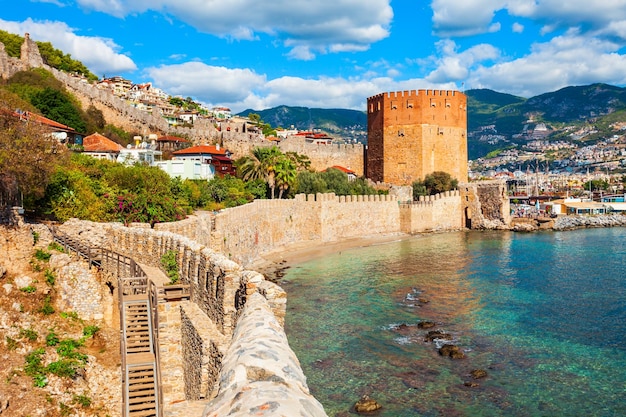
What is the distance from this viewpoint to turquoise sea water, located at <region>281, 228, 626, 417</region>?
33.9ft

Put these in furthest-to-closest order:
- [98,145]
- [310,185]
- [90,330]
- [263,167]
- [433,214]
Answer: [433,214] → [310,185] → [263,167] → [98,145] → [90,330]

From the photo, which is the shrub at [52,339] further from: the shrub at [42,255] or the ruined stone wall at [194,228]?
the ruined stone wall at [194,228]

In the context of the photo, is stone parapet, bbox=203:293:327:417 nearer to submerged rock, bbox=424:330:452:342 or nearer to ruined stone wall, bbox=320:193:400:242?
submerged rock, bbox=424:330:452:342

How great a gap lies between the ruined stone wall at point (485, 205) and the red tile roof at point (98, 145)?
1069 inches

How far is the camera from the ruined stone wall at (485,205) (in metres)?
41.5

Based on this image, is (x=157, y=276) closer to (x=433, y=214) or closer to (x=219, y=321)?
(x=219, y=321)

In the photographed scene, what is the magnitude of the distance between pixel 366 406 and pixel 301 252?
61.1 ft

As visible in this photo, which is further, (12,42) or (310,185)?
(12,42)

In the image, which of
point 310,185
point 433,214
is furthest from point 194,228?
point 433,214

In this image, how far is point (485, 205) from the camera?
42094 mm

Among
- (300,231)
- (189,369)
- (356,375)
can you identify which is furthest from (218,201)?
Answer: (189,369)

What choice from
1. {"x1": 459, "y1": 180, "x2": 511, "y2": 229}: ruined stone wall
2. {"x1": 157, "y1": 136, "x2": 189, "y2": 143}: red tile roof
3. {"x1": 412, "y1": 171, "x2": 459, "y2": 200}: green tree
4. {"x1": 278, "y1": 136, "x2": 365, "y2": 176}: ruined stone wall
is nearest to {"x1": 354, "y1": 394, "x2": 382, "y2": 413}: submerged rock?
{"x1": 157, "y1": 136, "x2": 189, "y2": 143}: red tile roof

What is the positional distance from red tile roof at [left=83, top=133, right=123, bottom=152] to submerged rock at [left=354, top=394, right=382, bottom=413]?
20798mm

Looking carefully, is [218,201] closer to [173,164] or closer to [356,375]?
[173,164]
